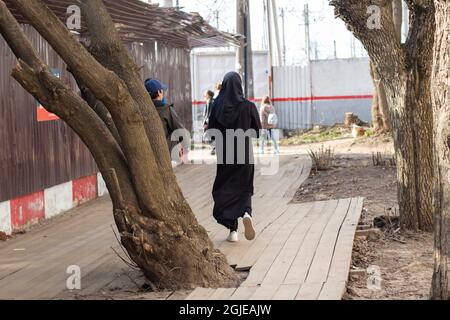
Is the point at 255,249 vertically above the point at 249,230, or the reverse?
the point at 249,230

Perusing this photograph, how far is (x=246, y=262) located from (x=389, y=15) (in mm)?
3852

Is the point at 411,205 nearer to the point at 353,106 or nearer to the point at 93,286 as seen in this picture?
the point at 93,286

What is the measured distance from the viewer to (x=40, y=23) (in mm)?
7082

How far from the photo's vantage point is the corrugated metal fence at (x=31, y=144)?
11.6 metres

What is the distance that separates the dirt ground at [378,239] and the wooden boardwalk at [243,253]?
0.24 meters

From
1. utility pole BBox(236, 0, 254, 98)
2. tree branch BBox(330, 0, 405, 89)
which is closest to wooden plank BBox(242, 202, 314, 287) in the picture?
tree branch BBox(330, 0, 405, 89)

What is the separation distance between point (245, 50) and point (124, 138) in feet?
65.6

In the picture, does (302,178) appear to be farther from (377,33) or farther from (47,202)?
(377,33)

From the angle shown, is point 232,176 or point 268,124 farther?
point 268,124

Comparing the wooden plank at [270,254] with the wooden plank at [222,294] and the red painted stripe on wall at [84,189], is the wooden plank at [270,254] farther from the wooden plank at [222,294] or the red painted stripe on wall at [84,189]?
the red painted stripe on wall at [84,189]

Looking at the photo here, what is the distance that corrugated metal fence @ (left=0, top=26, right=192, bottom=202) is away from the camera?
38.1ft

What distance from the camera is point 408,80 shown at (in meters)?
10.3
